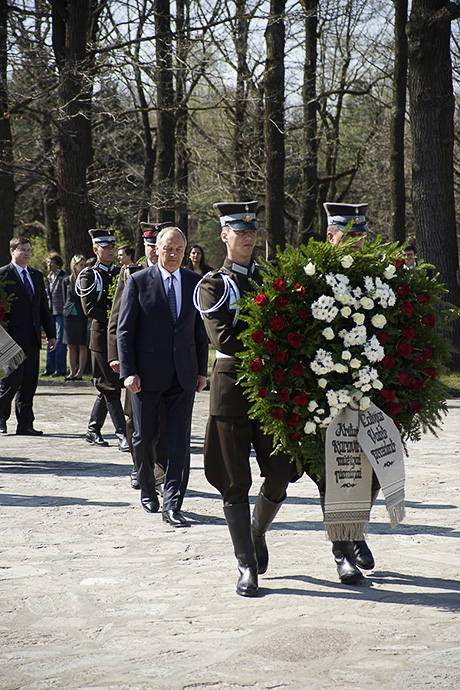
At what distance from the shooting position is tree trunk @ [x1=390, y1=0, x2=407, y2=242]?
23.0m

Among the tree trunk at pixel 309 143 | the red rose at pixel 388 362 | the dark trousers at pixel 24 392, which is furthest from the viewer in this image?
the tree trunk at pixel 309 143

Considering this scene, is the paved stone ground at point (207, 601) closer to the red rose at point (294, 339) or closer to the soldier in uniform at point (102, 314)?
the red rose at point (294, 339)

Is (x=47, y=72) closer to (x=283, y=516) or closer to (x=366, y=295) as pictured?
(x=283, y=516)

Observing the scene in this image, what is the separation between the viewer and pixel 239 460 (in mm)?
Answer: 5574

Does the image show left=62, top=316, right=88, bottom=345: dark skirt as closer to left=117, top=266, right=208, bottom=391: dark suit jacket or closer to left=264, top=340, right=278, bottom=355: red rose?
left=117, top=266, right=208, bottom=391: dark suit jacket

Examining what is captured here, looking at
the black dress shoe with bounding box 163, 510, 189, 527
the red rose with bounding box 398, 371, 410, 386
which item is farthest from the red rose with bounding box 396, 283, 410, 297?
the black dress shoe with bounding box 163, 510, 189, 527

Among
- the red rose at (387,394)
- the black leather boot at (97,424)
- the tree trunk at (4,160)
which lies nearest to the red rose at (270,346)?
the red rose at (387,394)

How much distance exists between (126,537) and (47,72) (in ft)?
48.5

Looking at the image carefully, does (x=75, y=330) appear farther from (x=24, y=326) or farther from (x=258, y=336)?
(x=258, y=336)

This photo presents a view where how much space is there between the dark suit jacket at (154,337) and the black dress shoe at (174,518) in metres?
0.96

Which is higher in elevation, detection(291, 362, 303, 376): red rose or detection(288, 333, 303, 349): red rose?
detection(288, 333, 303, 349): red rose

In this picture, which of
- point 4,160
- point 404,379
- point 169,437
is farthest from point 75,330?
point 404,379

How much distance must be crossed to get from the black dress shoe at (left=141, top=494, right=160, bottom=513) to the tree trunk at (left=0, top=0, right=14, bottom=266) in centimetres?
1276

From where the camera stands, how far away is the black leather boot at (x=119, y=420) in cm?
1057
